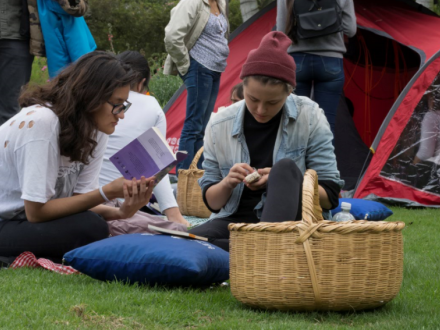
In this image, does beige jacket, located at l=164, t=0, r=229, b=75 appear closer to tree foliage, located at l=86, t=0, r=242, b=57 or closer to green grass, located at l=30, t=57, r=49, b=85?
green grass, located at l=30, t=57, r=49, b=85

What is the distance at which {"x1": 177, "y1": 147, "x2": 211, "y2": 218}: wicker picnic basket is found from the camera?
5508 millimetres

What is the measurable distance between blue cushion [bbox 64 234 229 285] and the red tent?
10.5 feet

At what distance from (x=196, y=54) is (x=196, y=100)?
40cm

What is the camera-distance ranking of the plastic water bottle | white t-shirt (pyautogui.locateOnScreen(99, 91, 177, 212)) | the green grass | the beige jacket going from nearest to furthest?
the plastic water bottle < white t-shirt (pyautogui.locateOnScreen(99, 91, 177, 212)) < the beige jacket < the green grass

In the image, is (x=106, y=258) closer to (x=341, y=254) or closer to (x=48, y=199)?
(x=48, y=199)

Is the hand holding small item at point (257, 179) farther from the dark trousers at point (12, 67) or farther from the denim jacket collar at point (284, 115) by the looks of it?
the dark trousers at point (12, 67)

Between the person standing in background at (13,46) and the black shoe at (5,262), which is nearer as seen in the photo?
the black shoe at (5,262)

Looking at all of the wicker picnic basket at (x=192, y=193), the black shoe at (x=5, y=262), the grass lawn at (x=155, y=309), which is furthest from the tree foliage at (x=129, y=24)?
the grass lawn at (x=155, y=309)

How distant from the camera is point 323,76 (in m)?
5.33

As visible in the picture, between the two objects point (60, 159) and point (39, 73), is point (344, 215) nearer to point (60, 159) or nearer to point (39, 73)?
point (60, 159)

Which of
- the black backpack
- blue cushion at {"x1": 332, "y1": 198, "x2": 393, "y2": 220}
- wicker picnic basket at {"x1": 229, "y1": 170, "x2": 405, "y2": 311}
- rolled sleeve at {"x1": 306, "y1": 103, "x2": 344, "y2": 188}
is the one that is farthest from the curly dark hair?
the black backpack

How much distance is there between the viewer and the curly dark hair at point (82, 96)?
3.13 metres

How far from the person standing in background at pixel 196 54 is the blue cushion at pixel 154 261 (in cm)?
308

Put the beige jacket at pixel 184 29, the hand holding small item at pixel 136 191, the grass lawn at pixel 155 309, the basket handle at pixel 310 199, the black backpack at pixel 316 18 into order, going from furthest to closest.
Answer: the beige jacket at pixel 184 29 < the black backpack at pixel 316 18 < the hand holding small item at pixel 136 191 < the basket handle at pixel 310 199 < the grass lawn at pixel 155 309
